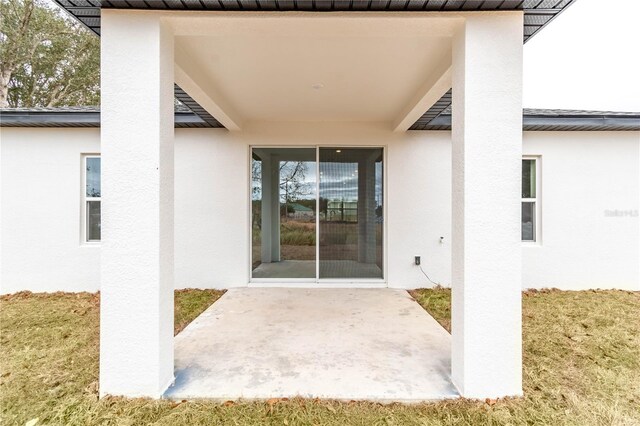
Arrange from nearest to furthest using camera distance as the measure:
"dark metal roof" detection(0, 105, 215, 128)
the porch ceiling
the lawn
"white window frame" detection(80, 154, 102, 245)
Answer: the lawn < the porch ceiling < "dark metal roof" detection(0, 105, 215, 128) < "white window frame" detection(80, 154, 102, 245)

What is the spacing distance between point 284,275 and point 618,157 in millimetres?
6714

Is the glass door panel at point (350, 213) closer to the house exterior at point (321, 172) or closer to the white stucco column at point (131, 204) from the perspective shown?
the house exterior at point (321, 172)

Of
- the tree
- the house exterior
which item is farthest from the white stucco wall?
the tree

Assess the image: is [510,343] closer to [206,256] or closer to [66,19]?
[206,256]

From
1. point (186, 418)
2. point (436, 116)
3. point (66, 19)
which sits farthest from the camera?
point (66, 19)

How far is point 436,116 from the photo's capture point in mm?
5301

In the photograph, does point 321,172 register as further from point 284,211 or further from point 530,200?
point 530,200

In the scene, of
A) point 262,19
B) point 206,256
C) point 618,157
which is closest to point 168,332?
point 262,19

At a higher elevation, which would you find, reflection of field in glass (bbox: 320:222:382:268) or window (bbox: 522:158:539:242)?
window (bbox: 522:158:539:242)

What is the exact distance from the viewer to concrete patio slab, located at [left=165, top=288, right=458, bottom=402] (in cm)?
265

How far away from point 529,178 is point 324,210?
4.03m

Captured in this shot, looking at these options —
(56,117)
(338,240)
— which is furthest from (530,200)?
(56,117)

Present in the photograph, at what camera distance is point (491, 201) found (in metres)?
2.58

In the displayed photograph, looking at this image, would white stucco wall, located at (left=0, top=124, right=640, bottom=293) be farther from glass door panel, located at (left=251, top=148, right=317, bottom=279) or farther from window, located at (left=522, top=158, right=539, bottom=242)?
glass door panel, located at (left=251, top=148, right=317, bottom=279)
